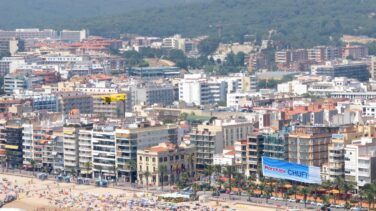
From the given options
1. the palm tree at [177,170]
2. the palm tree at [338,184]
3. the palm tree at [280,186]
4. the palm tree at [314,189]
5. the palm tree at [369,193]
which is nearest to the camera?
the palm tree at [369,193]

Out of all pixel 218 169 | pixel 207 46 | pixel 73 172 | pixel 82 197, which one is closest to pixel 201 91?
pixel 73 172

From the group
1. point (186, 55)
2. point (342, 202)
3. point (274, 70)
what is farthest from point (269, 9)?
point (342, 202)

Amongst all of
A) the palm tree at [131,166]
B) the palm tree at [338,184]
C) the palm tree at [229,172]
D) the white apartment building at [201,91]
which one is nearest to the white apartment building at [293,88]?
the white apartment building at [201,91]

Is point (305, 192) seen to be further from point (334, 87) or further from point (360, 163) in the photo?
point (334, 87)

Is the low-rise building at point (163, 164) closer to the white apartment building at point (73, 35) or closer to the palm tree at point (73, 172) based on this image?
the palm tree at point (73, 172)

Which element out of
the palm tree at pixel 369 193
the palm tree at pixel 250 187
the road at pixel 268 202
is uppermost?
the palm tree at pixel 369 193

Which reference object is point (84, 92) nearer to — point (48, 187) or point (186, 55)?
point (48, 187)

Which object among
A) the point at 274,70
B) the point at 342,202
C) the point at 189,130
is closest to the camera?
the point at 342,202
